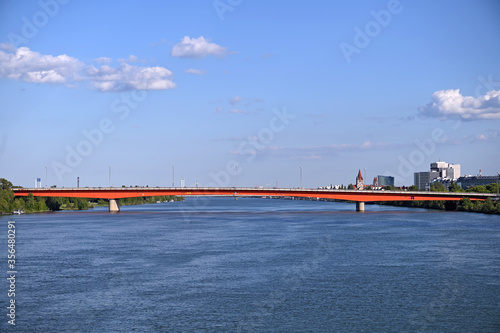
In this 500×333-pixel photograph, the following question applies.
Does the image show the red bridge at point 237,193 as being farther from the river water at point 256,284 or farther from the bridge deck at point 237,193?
the river water at point 256,284

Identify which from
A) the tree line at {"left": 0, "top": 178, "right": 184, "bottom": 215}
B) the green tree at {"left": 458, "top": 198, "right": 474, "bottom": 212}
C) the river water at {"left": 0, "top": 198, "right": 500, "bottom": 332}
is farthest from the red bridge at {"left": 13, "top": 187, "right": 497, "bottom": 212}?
the river water at {"left": 0, "top": 198, "right": 500, "bottom": 332}

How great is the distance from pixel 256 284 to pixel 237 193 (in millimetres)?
96400

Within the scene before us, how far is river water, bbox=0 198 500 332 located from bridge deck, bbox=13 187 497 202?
59.6 metres

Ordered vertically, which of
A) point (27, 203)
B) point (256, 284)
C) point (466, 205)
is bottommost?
point (256, 284)

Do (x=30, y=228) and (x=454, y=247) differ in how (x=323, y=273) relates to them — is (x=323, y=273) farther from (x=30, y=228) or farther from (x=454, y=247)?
(x=30, y=228)

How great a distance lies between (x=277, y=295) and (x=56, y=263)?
76.4 feet

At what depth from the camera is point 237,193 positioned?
5517 inches

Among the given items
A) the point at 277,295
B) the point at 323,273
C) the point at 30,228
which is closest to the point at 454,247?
the point at 323,273

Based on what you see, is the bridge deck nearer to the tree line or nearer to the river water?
the tree line

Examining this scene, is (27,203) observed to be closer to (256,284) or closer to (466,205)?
(466,205)

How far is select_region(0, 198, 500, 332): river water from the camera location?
33969 mm

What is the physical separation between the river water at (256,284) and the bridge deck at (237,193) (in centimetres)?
5961

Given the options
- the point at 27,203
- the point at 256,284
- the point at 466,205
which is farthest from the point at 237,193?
the point at 256,284

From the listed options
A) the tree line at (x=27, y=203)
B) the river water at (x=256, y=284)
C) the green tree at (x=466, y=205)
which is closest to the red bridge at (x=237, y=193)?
the green tree at (x=466, y=205)
